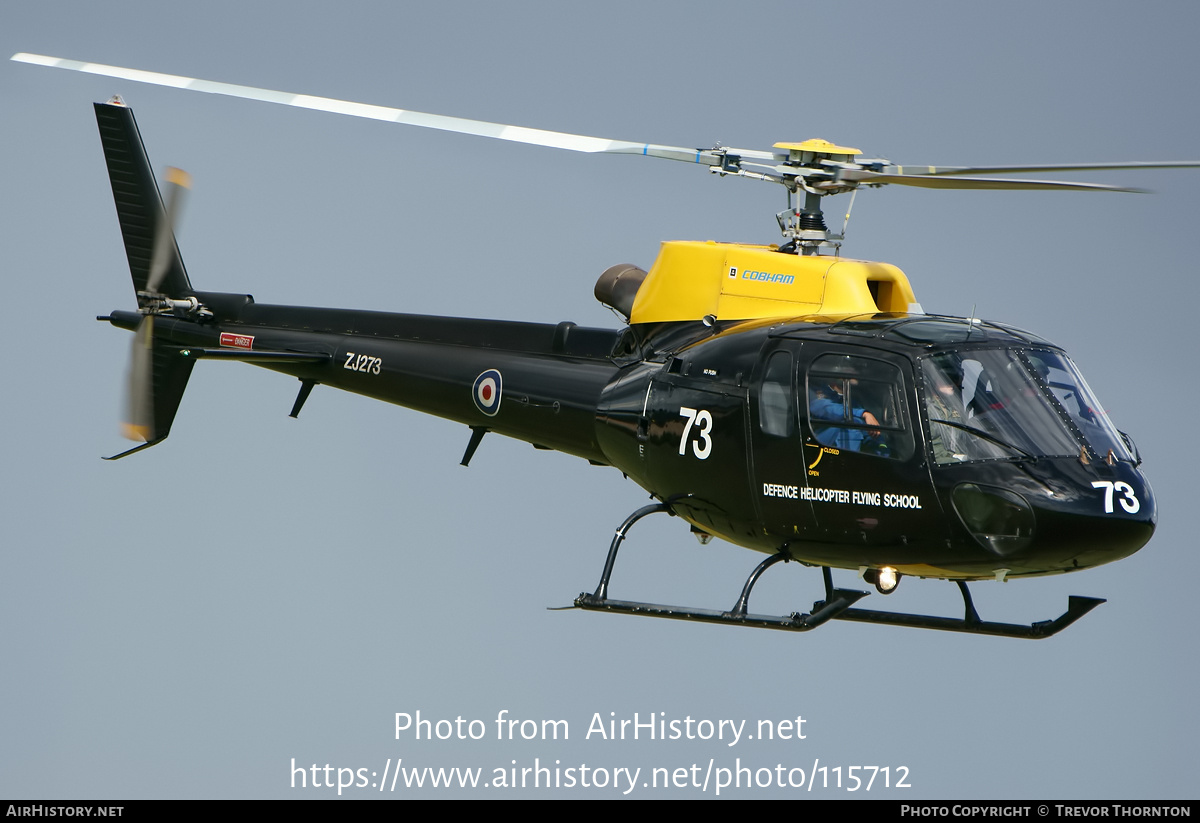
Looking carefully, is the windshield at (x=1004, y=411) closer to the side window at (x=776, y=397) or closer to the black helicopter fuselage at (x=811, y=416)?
the black helicopter fuselage at (x=811, y=416)

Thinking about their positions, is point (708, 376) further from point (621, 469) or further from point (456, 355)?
point (456, 355)

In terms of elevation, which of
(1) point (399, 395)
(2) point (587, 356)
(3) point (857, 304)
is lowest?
(1) point (399, 395)

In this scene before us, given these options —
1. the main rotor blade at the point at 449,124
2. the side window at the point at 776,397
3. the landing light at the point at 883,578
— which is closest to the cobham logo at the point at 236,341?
the main rotor blade at the point at 449,124

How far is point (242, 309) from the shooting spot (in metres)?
11.8

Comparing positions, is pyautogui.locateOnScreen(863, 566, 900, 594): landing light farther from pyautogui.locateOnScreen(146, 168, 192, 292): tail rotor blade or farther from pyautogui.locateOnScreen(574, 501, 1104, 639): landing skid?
pyautogui.locateOnScreen(146, 168, 192, 292): tail rotor blade

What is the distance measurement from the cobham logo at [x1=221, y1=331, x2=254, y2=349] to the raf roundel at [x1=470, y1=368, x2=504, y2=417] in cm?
213

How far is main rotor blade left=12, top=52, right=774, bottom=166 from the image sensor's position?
8.99m

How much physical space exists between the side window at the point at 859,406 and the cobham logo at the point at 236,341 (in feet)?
16.3

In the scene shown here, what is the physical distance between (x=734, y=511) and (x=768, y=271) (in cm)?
144

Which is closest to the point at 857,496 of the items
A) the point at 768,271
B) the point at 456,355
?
the point at 768,271

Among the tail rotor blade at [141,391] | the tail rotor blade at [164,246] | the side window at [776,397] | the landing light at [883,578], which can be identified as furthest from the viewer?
the tail rotor blade at [164,246]

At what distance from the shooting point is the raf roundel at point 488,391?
1027 centimetres

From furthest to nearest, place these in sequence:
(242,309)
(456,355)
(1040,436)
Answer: (242,309)
(456,355)
(1040,436)

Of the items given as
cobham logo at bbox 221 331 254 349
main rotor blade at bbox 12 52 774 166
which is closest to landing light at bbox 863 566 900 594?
main rotor blade at bbox 12 52 774 166
